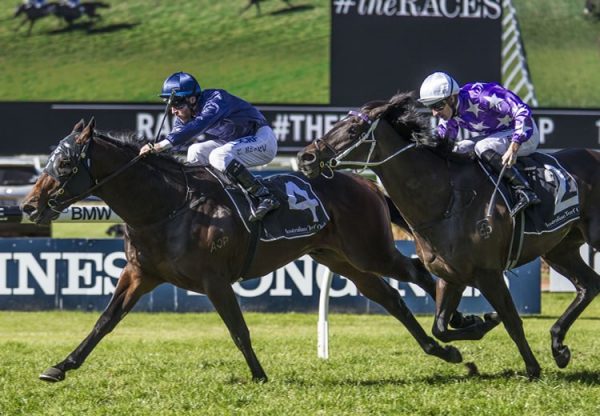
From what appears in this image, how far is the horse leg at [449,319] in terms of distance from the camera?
7.45 metres

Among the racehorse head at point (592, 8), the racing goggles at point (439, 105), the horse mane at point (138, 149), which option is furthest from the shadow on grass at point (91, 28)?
the racing goggles at point (439, 105)

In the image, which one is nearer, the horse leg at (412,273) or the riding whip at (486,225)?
the riding whip at (486,225)

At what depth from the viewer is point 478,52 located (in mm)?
13711

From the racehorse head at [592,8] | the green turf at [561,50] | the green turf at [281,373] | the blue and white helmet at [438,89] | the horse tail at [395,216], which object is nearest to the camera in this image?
the green turf at [281,373]

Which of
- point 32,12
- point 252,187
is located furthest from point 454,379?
point 32,12

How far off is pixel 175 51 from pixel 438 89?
14320 mm

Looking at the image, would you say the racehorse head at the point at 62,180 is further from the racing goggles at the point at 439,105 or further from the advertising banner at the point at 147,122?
the advertising banner at the point at 147,122

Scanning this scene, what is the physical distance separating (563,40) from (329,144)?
12.7 meters

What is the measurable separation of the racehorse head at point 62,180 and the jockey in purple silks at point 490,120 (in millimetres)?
2095

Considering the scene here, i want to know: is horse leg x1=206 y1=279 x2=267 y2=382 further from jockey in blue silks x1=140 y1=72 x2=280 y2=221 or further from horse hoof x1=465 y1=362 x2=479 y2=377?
horse hoof x1=465 y1=362 x2=479 y2=377

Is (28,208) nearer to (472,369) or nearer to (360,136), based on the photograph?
(360,136)

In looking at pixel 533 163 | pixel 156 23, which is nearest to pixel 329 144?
pixel 533 163

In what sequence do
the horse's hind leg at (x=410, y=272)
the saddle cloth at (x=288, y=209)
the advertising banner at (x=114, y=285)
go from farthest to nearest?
the advertising banner at (x=114, y=285), the horse's hind leg at (x=410, y=272), the saddle cloth at (x=288, y=209)

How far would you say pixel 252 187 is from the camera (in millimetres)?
7375
